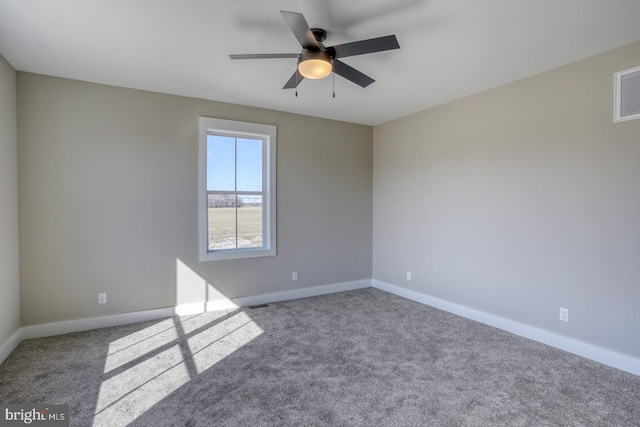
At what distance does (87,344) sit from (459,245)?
418 centimetres

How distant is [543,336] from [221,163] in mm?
4125

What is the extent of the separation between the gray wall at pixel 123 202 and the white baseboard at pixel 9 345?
188 millimetres

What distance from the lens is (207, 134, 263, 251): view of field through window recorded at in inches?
165

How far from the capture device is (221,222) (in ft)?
13.9

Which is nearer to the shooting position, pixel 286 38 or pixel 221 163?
pixel 286 38

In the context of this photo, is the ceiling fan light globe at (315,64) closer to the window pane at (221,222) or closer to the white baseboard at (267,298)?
the window pane at (221,222)

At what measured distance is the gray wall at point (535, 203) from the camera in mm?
2723

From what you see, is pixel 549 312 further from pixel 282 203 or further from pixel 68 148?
pixel 68 148

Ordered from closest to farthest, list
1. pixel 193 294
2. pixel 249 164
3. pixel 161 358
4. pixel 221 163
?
pixel 161 358 → pixel 193 294 → pixel 221 163 → pixel 249 164

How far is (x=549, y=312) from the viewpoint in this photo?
3.15m

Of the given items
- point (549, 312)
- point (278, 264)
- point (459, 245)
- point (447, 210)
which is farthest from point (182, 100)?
point (549, 312)

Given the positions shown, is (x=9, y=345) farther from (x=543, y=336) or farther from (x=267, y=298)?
(x=543, y=336)

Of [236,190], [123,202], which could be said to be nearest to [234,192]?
[236,190]

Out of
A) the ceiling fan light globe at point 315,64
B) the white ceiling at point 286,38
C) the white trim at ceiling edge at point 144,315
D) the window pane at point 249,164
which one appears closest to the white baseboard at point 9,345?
the white trim at ceiling edge at point 144,315
